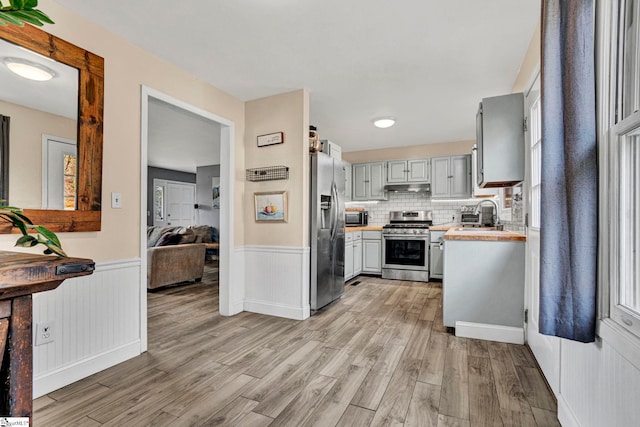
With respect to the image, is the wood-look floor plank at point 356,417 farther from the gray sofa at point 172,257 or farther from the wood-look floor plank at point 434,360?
the gray sofa at point 172,257

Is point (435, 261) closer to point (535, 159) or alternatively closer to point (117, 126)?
point (535, 159)

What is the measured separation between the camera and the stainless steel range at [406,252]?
5.12m

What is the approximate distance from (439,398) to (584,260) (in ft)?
3.78

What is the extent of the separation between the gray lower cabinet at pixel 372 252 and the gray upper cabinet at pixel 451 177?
126 centimetres

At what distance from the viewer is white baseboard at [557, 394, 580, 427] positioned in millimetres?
1396

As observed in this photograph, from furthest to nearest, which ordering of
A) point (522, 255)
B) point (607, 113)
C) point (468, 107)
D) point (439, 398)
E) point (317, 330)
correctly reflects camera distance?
point (468, 107) → point (317, 330) → point (522, 255) → point (439, 398) → point (607, 113)

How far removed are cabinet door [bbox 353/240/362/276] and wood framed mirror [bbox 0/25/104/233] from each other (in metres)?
3.81

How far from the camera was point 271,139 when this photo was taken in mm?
3393

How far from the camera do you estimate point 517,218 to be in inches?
117

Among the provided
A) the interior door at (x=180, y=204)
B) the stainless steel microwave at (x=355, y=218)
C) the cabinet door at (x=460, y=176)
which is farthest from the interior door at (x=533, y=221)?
the interior door at (x=180, y=204)

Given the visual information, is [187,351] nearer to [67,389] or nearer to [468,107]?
[67,389]

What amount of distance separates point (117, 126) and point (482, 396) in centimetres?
300

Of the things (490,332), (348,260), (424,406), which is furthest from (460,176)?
(424,406)

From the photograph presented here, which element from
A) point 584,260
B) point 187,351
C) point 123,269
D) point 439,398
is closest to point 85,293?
point 123,269
